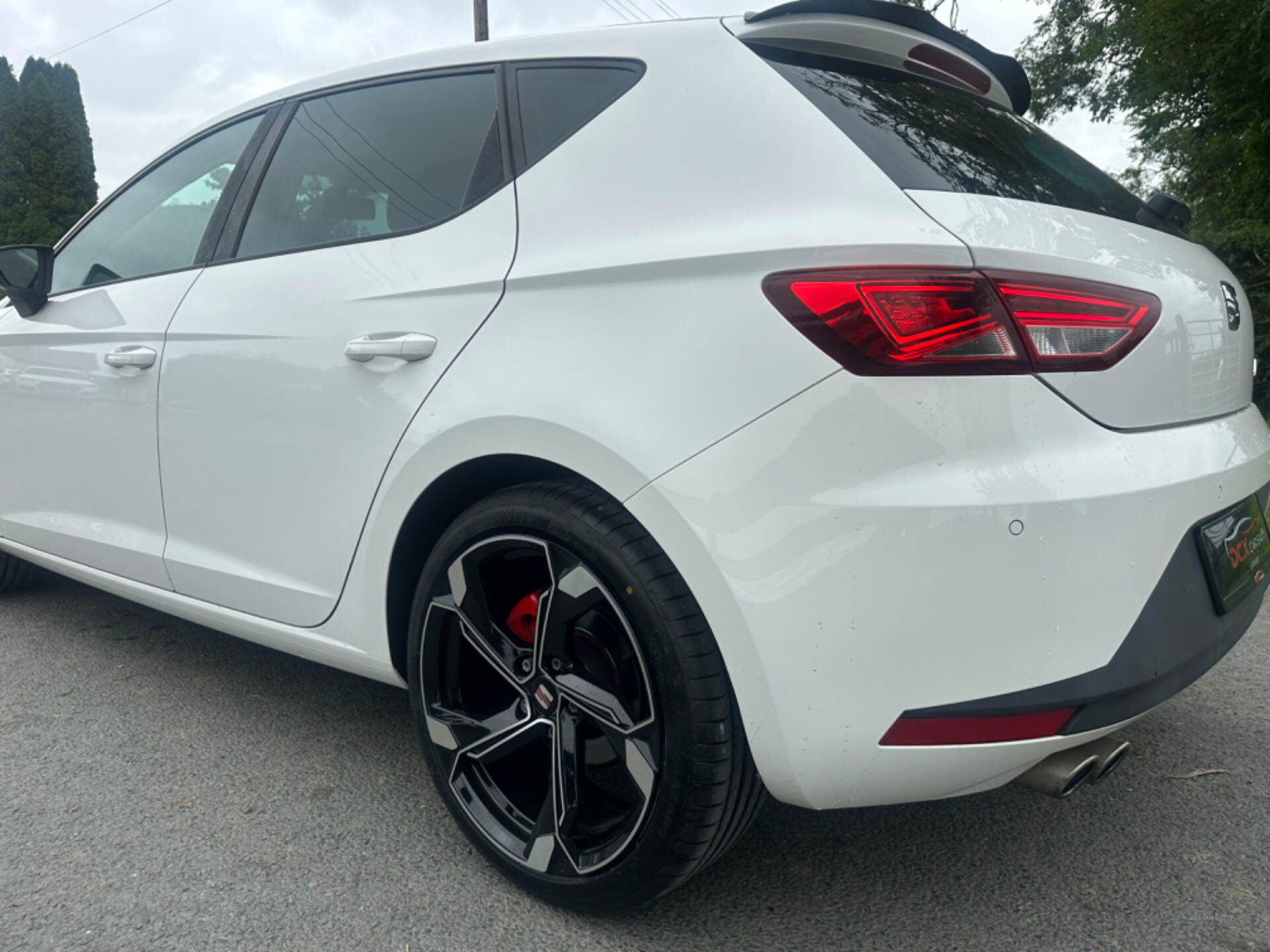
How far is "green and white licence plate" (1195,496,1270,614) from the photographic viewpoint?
1556 millimetres

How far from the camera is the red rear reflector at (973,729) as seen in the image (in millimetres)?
1399

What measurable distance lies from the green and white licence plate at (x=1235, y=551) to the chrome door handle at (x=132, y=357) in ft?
7.72

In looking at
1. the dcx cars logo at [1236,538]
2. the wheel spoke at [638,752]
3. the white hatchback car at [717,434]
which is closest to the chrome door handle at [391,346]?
the white hatchback car at [717,434]

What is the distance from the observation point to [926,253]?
1406 millimetres

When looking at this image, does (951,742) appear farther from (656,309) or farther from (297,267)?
(297,267)

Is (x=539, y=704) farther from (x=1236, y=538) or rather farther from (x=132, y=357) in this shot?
(x=132, y=357)

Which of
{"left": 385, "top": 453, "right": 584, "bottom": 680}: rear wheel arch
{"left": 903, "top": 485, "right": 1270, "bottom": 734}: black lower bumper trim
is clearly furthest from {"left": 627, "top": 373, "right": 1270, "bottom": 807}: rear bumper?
{"left": 385, "top": 453, "right": 584, "bottom": 680}: rear wheel arch

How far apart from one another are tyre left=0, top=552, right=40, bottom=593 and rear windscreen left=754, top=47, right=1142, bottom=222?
11.3 feet

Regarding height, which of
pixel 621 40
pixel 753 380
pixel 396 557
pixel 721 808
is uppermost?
pixel 621 40

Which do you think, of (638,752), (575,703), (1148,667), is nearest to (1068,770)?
(1148,667)

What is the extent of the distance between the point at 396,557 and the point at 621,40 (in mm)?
1106

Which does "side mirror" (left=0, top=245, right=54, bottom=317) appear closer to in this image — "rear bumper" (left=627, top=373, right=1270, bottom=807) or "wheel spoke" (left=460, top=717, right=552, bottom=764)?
"wheel spoke" (left=460, top=717, right=552, bottom=764)

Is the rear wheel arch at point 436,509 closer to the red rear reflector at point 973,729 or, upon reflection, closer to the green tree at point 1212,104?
the red rear reflector at point 973,729

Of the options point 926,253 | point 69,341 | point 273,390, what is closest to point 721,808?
point 926,253
